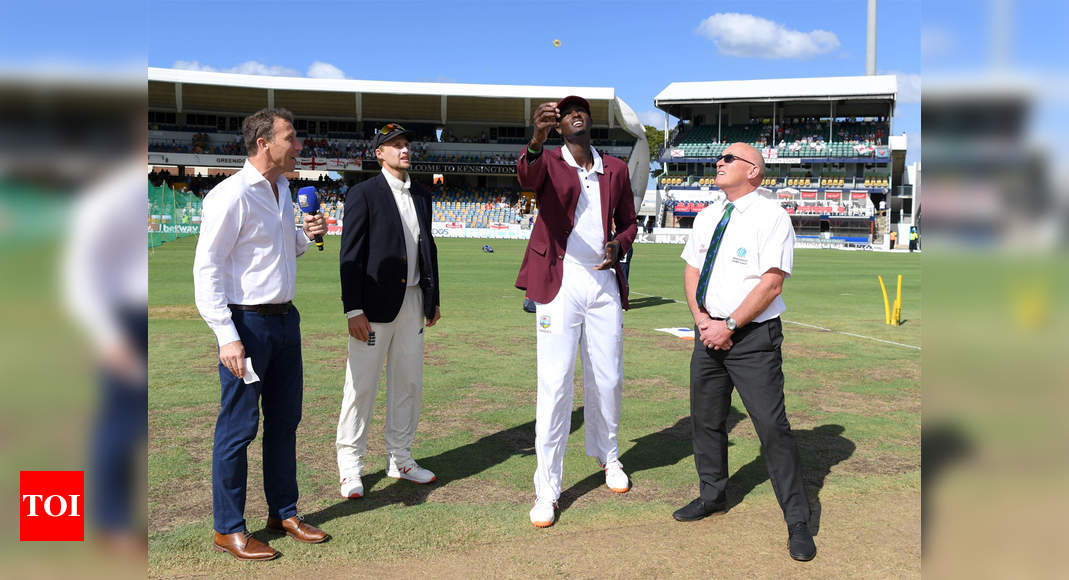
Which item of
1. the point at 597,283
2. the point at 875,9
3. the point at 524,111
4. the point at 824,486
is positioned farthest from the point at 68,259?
the point at 875,9

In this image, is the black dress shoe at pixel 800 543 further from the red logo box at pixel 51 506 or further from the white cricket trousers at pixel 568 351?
the red logo box at pixel 51 506

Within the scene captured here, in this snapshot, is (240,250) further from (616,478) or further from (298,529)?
(616,478)

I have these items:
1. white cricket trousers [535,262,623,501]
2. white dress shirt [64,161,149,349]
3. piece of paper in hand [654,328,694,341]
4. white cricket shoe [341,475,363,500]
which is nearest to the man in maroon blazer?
white cricket trousers [535,262,623,501]

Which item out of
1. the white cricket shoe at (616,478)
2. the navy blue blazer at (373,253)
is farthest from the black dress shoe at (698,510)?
the navy blue blazer at (373,253)

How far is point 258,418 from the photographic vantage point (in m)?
3.56

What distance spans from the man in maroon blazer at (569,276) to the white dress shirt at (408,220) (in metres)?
0.72

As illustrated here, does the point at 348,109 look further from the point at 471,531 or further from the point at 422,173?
the point at 471,531

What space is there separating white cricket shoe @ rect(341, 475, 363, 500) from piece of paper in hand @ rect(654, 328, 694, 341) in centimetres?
657

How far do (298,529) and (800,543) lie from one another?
8.18 ft

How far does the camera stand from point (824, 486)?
460 centimetres

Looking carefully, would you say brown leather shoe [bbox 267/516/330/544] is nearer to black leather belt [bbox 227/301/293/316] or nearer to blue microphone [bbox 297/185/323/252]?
black leather belt [bbox 227/301/293/316]

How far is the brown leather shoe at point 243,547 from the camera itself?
3494mm

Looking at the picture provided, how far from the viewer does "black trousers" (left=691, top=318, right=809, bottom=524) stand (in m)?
3.78

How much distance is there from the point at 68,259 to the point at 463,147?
6567 centimetres
